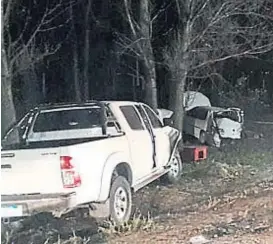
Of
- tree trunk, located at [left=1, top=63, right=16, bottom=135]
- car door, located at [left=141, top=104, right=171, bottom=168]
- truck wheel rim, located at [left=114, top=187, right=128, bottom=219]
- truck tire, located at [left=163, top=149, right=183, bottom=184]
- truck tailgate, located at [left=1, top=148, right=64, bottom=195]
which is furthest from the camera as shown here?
truck tire, located at [left=163, top=149, right=183, bottom=184]

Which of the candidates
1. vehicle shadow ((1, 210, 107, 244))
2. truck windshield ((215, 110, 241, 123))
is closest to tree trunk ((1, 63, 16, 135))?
vehicle shadow ((1, 210, 107, 244))

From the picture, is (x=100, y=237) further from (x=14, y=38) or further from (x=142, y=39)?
(x=14, y=38)

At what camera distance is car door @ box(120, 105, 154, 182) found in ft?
33.6

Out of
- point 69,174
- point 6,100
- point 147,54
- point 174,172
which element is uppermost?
Result: point 147,54

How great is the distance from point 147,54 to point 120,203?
21.9 ft

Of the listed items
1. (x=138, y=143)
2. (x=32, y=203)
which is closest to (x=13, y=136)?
(x=138, y=143)

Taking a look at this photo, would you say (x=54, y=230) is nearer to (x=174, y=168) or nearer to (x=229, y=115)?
(x=174, y=168)

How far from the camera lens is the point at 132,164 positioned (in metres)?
10.0

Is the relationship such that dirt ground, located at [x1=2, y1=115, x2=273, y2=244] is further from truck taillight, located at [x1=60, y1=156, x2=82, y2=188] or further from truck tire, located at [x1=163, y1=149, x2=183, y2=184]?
truck taillight, located at [x1=60, y1=156, x2=82, y2=188]

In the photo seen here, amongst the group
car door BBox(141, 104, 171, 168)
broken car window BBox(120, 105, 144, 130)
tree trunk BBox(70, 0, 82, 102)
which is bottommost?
car door BBox(141, 104, 171, 168)

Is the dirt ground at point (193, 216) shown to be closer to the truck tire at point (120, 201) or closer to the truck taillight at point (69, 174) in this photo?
the truck tire at point (120, 201)

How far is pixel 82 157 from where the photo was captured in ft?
27.5

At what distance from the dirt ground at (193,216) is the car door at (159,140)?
0.65 metres

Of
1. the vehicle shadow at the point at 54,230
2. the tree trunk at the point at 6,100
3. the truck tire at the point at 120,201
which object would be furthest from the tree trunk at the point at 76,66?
the truck tire at the point at 120,201
